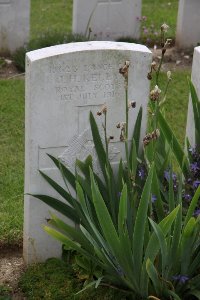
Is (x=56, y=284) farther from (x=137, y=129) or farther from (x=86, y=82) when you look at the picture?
(x=86, y=82)

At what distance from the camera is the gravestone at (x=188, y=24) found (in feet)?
26.7

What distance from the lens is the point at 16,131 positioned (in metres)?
6.36

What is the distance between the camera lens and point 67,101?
167 inches

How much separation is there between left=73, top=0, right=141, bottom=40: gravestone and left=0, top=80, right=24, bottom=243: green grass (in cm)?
105

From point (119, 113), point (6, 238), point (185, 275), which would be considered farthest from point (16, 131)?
point (185, 275)

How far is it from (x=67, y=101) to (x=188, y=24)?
4362 millimetres

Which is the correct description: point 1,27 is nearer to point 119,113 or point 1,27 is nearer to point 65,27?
point 65,27

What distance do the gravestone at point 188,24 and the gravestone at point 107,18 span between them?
1.46 feet

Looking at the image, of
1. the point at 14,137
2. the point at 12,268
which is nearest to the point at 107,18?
the point at 14,137

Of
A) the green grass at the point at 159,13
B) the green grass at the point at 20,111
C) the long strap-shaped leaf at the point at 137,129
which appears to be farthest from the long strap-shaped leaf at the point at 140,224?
the green grass at the point at 159,13

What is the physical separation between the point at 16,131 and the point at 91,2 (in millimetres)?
2082

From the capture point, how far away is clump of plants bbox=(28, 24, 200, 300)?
3.75 m

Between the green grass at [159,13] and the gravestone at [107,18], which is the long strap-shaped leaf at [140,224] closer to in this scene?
the gravestone at [107,18]

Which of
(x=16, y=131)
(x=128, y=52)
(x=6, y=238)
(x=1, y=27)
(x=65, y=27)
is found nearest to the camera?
(x=128, y=52)
